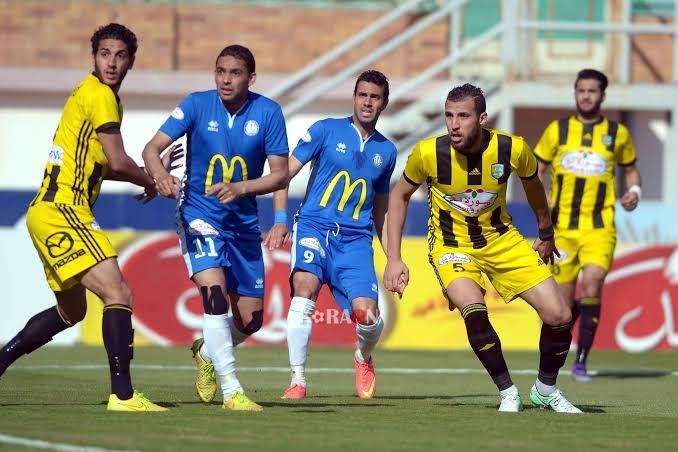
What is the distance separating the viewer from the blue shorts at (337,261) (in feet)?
36.6

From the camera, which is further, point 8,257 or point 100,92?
point 8,257

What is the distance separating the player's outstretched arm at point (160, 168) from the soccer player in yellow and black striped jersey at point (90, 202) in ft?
0.51

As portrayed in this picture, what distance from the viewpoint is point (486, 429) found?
887 cm

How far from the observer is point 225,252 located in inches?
395

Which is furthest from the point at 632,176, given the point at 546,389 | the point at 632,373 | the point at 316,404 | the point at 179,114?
the point at 179,114

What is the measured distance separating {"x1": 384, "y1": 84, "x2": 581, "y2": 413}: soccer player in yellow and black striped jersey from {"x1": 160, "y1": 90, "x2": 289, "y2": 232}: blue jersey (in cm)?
94

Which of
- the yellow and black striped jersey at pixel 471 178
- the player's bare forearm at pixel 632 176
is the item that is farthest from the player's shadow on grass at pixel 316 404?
the player's bare forearm at pixel 632 176

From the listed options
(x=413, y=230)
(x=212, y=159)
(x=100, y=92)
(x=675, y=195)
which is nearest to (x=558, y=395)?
(x=212, y=159)

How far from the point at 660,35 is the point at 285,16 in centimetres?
590

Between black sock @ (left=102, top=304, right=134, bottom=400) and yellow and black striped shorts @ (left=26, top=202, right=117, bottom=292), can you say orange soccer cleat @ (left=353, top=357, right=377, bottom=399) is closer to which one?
black sock @ (left=102, top=304, right=134, bottom=400)

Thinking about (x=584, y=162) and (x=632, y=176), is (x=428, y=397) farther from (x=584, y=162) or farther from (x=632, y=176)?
(x=632, y=176)

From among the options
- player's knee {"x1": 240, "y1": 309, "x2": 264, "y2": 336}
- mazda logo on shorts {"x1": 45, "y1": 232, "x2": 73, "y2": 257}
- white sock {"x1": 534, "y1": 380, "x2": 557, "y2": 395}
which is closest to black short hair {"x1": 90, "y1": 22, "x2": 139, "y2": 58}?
mazda logo on shorts {"x1": 45, "y1": 232, "x2": 73, "y2": 257}

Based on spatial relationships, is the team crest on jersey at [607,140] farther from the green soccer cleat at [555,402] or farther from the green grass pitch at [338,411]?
the green soccer cleat at [555,402]

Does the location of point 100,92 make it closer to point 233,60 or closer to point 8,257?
point 233,60
